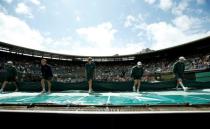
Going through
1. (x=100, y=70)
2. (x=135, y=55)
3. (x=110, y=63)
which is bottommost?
(x=100, y=70)

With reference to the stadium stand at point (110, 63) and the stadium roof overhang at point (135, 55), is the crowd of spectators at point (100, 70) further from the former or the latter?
the stadium roof overhang at point (135, 55)

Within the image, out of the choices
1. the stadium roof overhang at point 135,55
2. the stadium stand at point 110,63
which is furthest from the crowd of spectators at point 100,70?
the stadium roof overhang at point 135,55

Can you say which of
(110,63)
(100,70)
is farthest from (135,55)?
(100,70)

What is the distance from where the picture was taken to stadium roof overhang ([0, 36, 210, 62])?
84.8 feet

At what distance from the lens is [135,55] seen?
36938mm

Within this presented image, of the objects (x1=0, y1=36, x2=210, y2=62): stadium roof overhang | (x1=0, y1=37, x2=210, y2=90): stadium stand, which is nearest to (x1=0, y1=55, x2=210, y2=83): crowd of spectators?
(x1=0, y1=37, x2=210, y2=90): stadium stand

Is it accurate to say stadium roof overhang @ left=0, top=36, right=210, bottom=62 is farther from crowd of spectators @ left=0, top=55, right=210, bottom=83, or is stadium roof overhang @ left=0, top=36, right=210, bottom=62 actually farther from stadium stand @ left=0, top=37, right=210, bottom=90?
crowd of spectators @ left=0, top=55, right=210, bottom=83

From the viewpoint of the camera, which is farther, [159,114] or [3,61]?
[3,61]

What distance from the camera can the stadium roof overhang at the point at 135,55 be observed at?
84.8 ft

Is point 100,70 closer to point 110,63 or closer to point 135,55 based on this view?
point 110,63
